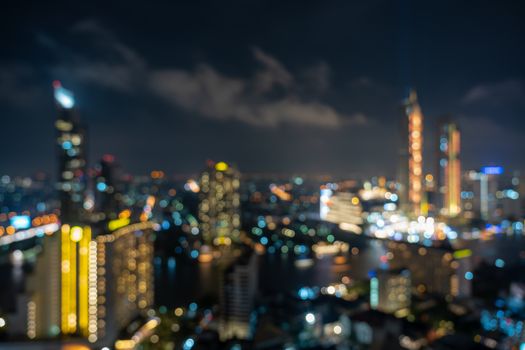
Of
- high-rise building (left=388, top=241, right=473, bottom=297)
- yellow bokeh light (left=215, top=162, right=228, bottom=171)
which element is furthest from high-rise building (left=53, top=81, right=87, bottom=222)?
high-rise building (left=388, top=241, right=473, bottom=297)

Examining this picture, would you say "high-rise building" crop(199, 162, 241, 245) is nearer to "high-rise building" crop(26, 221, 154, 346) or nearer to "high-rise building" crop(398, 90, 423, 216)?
"high-rise building" crop(398, 90, 423, 216)

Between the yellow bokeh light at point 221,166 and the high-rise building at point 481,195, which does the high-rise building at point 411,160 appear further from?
the yellow bokeh light at point 221,166

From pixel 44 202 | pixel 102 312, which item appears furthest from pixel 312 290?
pixel 44 202

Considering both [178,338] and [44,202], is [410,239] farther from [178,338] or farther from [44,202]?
[44,202]

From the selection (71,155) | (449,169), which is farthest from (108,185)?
(449,169)

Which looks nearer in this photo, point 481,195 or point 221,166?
point 481,195

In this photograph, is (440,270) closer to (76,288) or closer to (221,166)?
(76,288)

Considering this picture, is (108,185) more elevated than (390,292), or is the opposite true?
(108,185)
